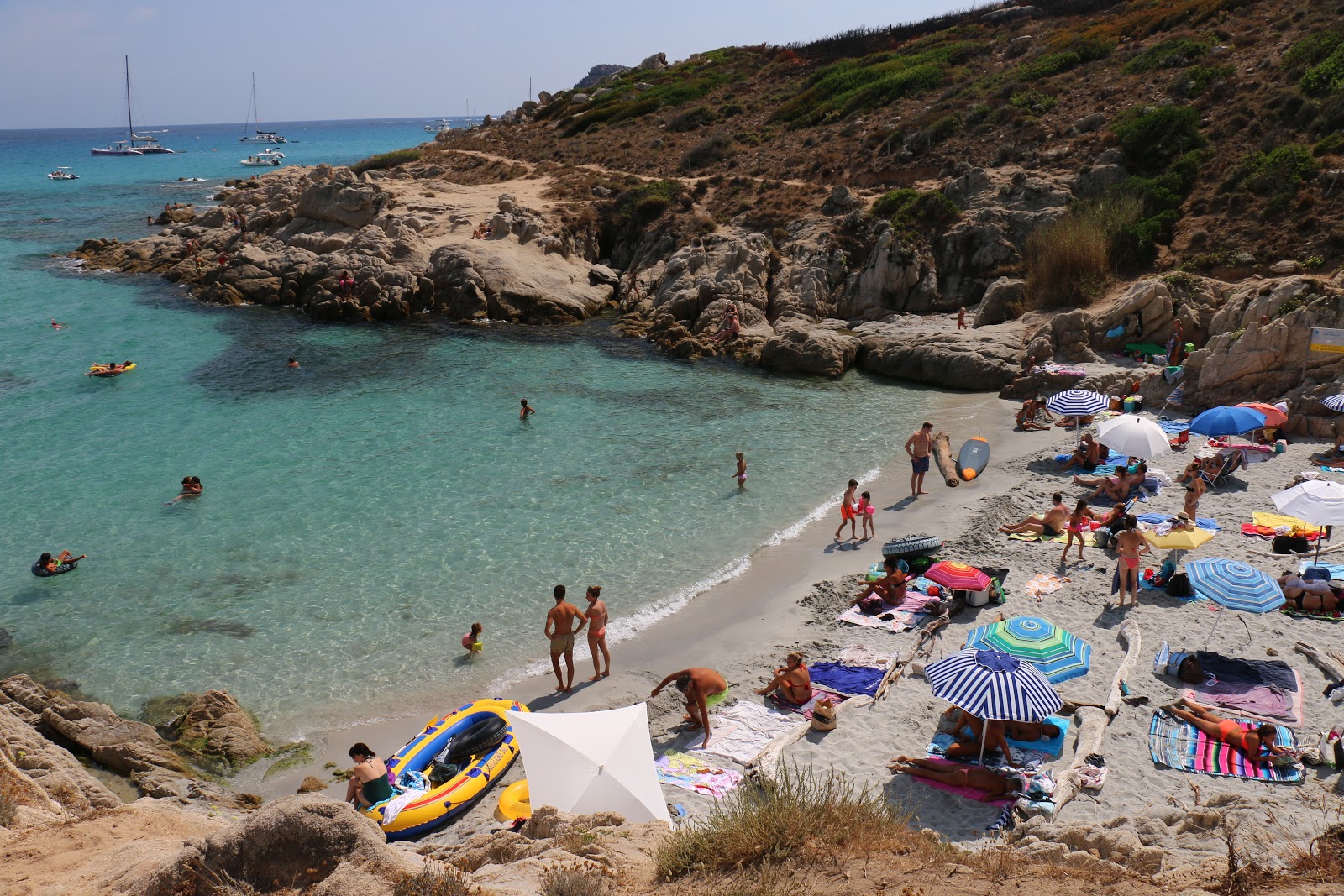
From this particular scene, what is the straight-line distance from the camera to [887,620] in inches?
529

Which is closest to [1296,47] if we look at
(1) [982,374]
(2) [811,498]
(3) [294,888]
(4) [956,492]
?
(1) [982,374]

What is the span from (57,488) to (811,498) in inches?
645

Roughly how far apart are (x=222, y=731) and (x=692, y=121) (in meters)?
47.7

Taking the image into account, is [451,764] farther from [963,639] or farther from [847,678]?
[963,639]

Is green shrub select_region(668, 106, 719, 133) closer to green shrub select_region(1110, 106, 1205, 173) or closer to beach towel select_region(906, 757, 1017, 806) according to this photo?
green shrub select_region(1110, 106, 1205, 173)

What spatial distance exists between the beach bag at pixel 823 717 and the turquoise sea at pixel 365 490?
13.8ft

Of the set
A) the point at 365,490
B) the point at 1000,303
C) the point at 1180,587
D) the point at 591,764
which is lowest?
the point at 591,764

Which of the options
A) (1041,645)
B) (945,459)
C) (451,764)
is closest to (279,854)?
(451,764)

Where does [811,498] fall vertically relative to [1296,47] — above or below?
below

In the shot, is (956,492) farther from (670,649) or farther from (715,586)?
(670,649)

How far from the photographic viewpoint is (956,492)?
19.0 m

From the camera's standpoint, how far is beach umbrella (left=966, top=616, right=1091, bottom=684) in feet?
36.3

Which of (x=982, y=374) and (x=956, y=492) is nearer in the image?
(x=956, y=492)

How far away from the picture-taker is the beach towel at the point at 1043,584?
1381cm
